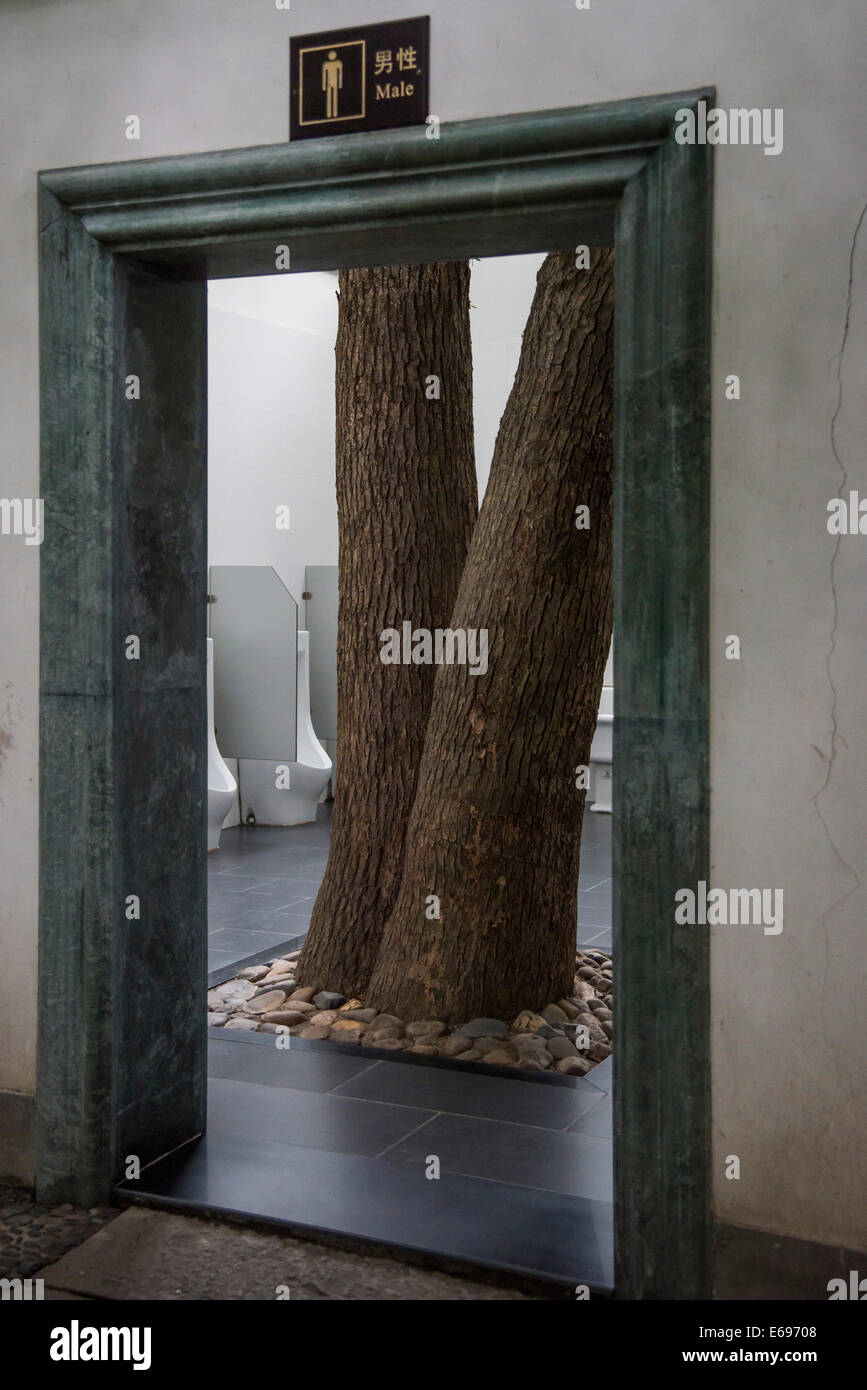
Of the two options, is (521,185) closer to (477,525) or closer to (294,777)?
(477,525)

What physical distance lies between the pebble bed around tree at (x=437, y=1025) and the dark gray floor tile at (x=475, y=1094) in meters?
0.14

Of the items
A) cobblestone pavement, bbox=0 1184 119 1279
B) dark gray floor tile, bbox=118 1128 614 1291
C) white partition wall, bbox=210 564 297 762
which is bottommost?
cobblestone pavement, bbox=0 1184 119 1279

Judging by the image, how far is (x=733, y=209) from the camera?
7.16ft

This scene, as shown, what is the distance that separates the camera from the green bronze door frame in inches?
87.8

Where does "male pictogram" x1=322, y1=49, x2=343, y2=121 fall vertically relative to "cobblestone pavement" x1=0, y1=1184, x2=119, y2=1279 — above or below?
above

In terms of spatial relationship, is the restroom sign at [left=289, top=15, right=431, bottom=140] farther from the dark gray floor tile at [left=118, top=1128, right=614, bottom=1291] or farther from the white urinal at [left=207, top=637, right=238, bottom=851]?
the white urinal at [left=207, top=637, right=238, bottom=851]

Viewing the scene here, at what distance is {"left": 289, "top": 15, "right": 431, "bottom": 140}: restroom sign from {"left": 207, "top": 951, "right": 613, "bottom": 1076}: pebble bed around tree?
2.41 metres

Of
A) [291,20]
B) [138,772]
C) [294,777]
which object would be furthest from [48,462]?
[294,777]

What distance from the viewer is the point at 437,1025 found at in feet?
12.9

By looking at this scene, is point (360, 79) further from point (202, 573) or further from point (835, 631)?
point (835, 631)

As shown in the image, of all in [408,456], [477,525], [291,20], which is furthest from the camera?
[408,456]

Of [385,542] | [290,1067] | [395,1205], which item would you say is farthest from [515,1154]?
[385,542]

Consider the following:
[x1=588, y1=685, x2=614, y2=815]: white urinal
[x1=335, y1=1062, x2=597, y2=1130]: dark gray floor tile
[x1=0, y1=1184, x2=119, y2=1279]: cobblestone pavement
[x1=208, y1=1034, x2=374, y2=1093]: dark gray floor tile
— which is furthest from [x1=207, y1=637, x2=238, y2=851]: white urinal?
[x1=0, y1=1184, x2=119, y2=1279]: cobblestone pavement

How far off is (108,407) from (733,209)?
49.8 inches
